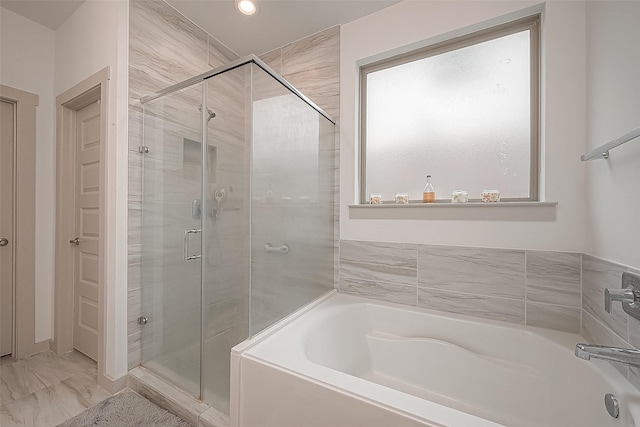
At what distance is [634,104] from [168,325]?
8.03ft

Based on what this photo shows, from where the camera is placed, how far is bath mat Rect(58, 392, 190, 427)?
1.30m

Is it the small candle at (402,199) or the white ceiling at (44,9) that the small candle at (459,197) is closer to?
the small candle at (402,199)

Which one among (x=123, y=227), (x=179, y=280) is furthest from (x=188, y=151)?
(x=179, y=280)

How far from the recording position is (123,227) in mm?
1605

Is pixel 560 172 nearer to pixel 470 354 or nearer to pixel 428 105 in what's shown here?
pixel 428 105

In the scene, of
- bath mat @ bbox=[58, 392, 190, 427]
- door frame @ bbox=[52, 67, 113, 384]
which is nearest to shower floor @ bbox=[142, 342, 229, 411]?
bath mat @ bbox=[58, 392, 190, 427]

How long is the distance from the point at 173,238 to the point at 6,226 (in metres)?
1.46

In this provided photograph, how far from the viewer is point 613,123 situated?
3.40ft

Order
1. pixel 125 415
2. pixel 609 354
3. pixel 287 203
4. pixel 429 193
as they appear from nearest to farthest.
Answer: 1. pixel 609 354
2. pixel 125 415
3. pixel 287 203
4. pixel 429 193

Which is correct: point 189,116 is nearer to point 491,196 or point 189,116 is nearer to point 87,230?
point 87,230

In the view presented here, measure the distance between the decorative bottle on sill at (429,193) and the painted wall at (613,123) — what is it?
2.35 feet

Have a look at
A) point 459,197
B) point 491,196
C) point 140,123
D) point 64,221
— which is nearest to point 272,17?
point 140,123

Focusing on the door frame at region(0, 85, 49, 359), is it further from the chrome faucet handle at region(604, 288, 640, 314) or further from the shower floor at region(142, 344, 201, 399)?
the chrome faucet handle at region(604, 288, 640, 314)

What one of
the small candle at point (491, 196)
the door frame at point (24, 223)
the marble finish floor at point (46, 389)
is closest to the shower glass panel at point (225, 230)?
the marble finish floor at point (46, 389)
